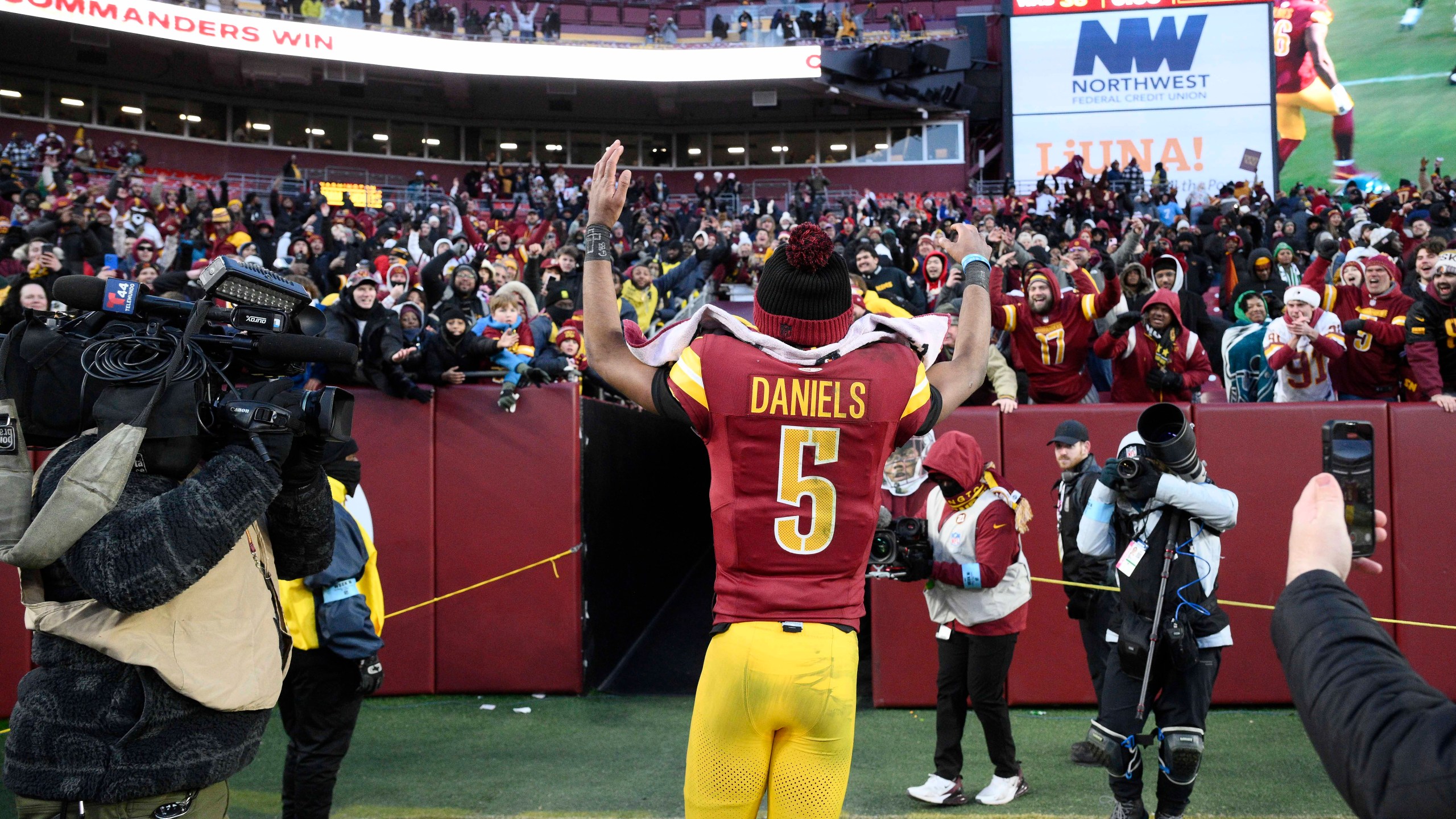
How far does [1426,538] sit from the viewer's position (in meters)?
7.24

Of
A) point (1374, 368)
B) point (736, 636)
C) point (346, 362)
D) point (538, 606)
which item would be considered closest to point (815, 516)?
point (736, 636)

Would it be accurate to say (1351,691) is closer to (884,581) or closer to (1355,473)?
(1355,473)

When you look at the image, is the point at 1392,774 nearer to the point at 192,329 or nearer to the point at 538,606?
the point at 192,329

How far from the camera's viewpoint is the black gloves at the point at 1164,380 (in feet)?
25.2

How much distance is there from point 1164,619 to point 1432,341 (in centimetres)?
424

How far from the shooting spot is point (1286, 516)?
743cm

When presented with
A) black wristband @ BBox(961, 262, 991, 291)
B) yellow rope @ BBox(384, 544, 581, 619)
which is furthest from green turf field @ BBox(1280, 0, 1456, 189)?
black wristband @ BBox(961, 262, 991, 291)

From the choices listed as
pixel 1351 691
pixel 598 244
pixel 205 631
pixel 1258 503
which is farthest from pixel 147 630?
pixel 1258 503

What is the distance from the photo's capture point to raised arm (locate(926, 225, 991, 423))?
3027 millimetres

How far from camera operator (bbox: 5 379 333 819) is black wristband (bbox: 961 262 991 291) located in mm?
1879

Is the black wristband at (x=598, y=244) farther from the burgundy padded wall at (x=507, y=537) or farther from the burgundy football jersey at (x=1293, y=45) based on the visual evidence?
the burgundy football jersey at (x=1293, y=45)

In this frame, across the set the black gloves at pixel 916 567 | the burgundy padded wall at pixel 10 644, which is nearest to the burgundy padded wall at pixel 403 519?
the burgundy padded wall at pixel 10 644

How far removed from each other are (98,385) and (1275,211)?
1894 cm

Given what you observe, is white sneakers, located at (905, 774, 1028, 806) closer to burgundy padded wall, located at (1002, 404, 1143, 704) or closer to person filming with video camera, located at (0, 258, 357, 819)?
burgundy padded wall, located at (1002, 404, 1143, 704)
